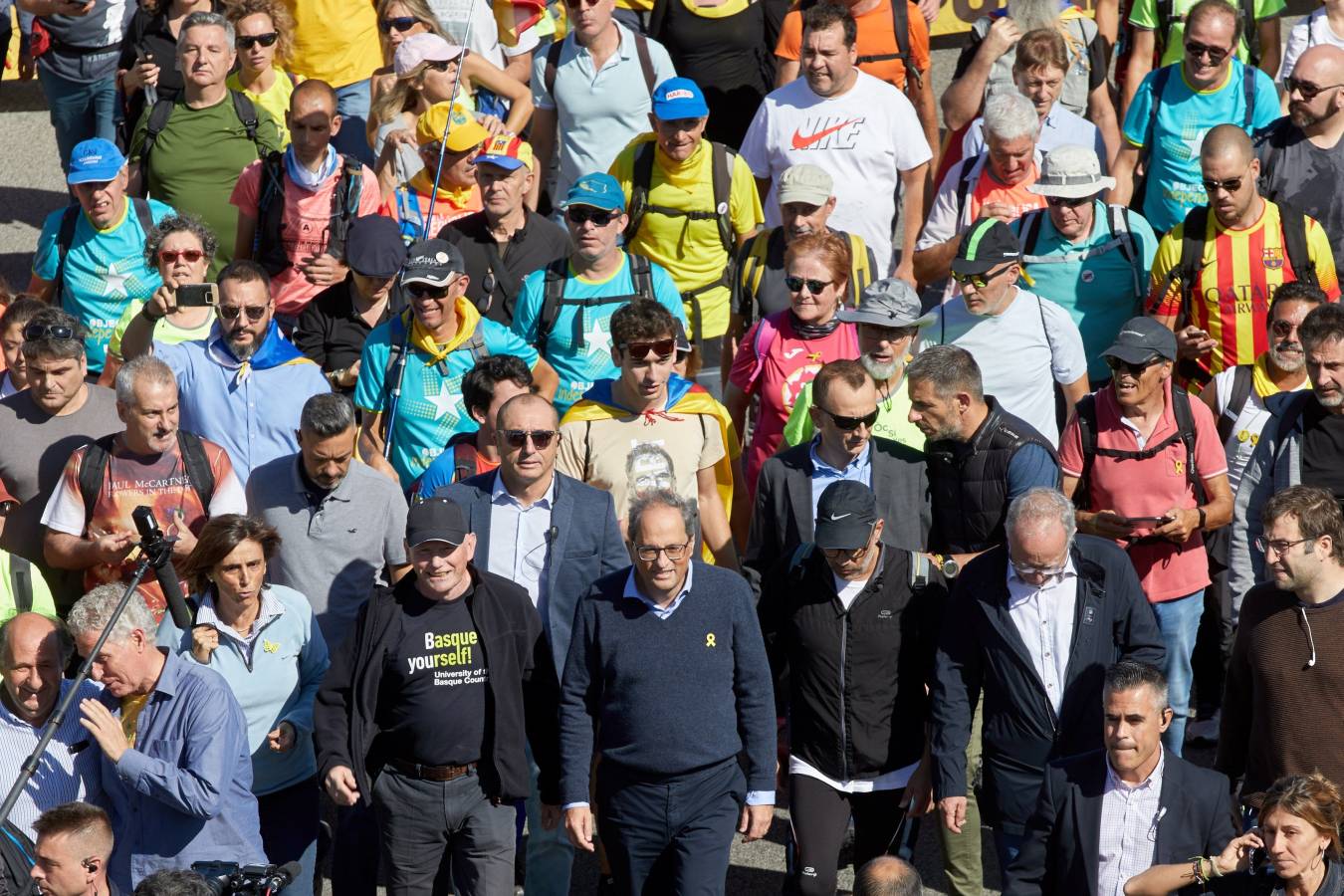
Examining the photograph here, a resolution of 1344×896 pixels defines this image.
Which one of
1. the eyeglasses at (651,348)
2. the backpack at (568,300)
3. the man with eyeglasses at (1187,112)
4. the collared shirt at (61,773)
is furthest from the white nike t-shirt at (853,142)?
the collared shirt at (61,773)

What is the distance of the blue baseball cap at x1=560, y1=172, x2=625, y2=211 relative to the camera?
8.82 metres

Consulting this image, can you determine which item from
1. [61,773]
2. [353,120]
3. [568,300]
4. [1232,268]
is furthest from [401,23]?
[61,773]

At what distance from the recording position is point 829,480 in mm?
7617

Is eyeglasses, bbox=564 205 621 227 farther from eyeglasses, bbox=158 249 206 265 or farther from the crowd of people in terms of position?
eyeglasses, bbox=158 249 206 265

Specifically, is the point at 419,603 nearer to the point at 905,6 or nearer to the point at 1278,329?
the point at 1278,329

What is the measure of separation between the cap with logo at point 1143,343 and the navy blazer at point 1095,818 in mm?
1770

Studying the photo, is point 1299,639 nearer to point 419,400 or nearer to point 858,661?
point 858,661

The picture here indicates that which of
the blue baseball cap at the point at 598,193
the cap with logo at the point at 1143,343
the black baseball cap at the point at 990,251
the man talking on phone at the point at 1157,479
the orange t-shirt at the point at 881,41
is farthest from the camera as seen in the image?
the orange t-shirt at the point at 881,41

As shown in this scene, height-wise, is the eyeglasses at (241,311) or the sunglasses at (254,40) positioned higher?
the sunglasses at (254,40)

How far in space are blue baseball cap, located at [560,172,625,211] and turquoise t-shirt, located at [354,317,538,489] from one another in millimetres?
748

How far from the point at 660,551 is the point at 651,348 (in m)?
1.37

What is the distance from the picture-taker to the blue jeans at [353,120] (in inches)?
441

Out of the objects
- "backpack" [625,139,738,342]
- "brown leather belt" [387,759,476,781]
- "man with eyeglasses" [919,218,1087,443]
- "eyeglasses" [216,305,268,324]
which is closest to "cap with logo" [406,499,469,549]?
"brown leather belt" [387,759,476,781]

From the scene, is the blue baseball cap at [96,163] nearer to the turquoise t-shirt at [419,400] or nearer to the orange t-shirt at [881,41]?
the turquoise t-shirt at [419,400]
